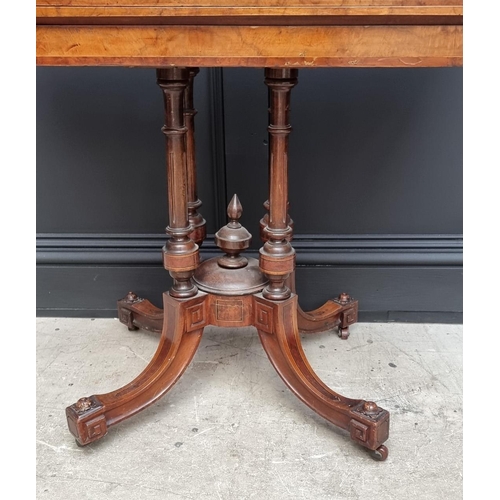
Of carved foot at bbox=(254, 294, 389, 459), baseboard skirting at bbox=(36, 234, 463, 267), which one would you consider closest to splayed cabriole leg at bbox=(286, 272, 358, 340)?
baseboard skirting at bbox=(36, 234, 463, 267)

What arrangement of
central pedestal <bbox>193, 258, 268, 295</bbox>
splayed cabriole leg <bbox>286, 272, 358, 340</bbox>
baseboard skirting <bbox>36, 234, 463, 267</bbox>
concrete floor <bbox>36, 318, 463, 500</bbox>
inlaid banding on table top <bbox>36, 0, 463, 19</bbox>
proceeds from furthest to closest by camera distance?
baseboard skirting <bbox>36, 234, 463, 267</bbox>, splayed cabriole leg <bbox>286, 272, 358, 340</bbox>, central pedestal <bbox>193, 258, 268, 295</bbox>, concrete floor <bbox>36, 318, 463, 500</bbox>, inlaid banding on table top <bbox>36, 0, 463, 19</bbox>

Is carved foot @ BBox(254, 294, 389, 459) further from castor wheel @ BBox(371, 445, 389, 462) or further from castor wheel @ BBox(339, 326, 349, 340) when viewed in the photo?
castor wheel @ BBox(339, 326, 349, 340)

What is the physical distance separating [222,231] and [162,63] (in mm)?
476

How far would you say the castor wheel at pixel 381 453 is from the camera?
111 centimetres

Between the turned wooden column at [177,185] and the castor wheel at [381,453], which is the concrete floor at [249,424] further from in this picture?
the turned wooden column at [177,185]

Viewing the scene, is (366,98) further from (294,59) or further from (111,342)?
(111,342)

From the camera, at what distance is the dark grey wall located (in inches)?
59.9

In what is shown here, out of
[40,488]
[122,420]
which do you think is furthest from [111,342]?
[40,488]

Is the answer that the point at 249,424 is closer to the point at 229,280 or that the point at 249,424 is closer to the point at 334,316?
the point at 229,280

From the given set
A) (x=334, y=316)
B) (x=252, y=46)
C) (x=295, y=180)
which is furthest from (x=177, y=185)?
(x=334, y=316)

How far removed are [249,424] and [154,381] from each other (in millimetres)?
217

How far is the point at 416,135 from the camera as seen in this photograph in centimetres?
154

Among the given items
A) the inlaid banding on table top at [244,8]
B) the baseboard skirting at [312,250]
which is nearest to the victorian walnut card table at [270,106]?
the inlaid banding on table top at [244,8]

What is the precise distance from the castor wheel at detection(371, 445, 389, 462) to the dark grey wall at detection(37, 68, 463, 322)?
58 centimetres
